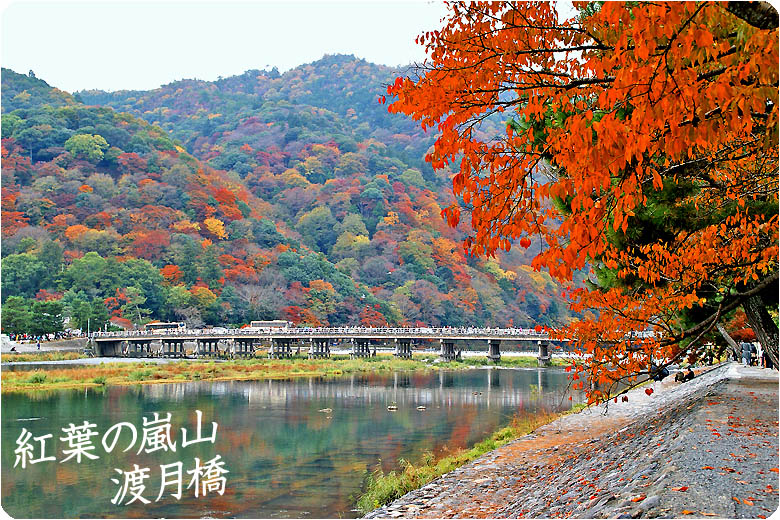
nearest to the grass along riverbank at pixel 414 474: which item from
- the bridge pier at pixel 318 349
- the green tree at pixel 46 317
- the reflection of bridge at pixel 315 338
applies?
the reflection of bridge at pixel 315 338

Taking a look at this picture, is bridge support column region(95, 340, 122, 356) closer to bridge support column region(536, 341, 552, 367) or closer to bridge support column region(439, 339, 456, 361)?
bridge support column region(439, 339, 456, 361)

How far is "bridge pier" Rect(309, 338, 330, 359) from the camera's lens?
2132 inches

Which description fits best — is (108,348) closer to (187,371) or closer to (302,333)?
(302,333)

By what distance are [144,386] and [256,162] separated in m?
71.5

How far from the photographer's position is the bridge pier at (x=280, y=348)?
53.9m

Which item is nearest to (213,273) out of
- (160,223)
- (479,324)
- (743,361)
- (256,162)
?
(160,223)

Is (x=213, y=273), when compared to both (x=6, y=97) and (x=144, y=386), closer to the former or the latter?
(x=144, y=386)

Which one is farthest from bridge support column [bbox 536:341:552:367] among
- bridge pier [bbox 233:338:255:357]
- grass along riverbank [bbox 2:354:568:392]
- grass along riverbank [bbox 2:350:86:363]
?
grass along riverbank [bbox 2:350:86:363]

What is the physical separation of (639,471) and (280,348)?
5667 cm

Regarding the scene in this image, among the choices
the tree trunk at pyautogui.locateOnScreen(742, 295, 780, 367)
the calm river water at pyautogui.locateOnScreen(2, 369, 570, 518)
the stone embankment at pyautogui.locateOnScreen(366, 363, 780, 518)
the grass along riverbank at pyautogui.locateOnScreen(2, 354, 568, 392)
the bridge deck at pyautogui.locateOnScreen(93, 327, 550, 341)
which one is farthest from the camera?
the bridge deck at pyautogui.locateOnScreen(93, 327, 550, 341)

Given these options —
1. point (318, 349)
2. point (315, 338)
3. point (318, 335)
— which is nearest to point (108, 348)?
point (315, 338)

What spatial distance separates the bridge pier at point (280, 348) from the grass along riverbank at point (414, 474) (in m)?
38.1

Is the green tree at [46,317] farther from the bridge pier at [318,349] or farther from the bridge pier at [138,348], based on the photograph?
the bridge pier at [318,349]

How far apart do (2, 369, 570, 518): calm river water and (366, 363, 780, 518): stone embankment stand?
211 centimetres
